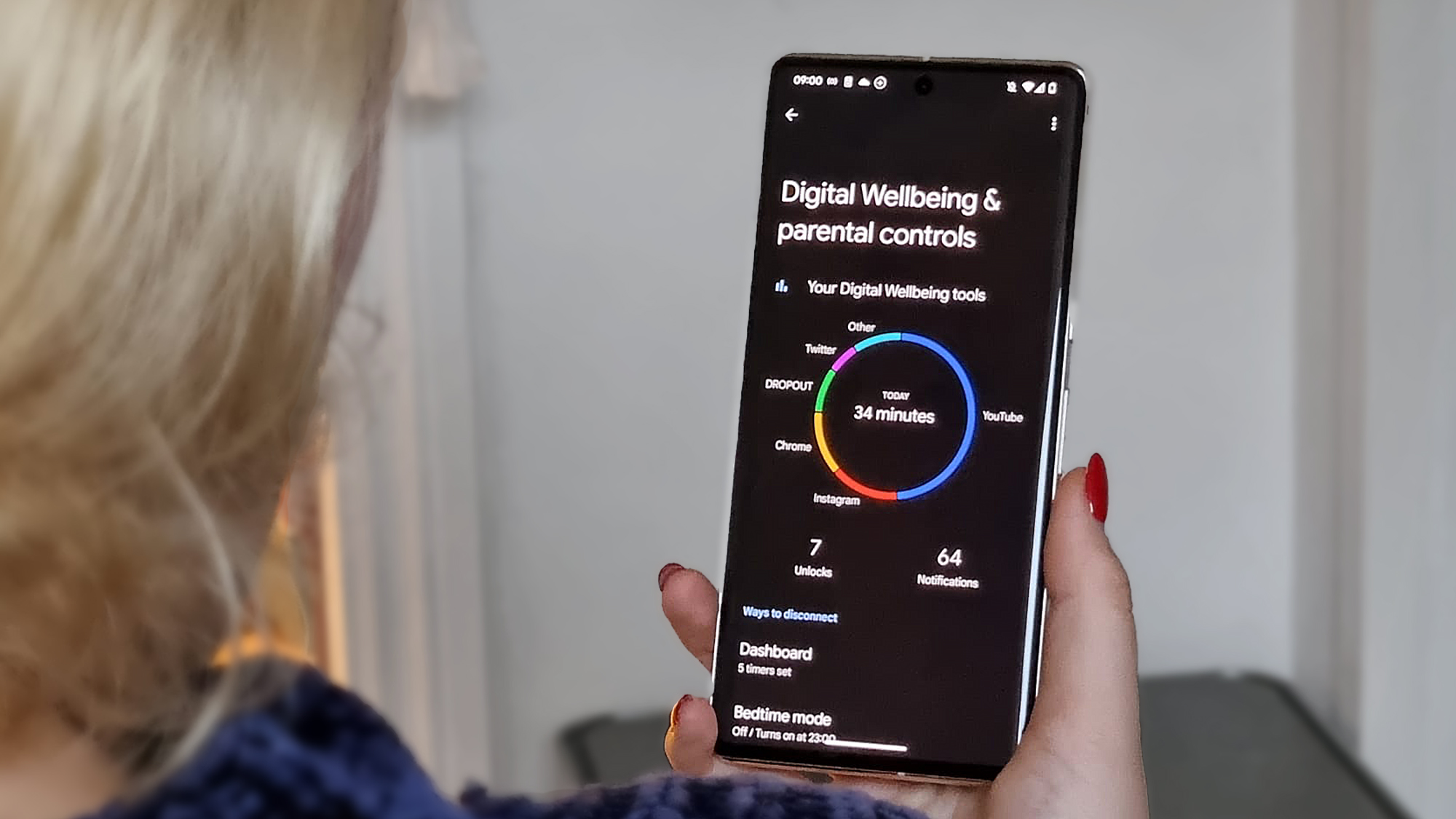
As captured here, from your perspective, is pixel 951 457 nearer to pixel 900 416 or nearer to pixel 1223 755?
pixel 900 416

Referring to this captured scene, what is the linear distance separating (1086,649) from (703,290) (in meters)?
0.41

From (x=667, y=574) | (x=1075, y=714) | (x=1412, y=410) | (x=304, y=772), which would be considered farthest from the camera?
(x=1412, y=410)

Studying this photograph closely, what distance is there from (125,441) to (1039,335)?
0.30 m

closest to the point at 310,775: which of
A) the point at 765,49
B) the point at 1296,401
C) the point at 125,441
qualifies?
the point at 125,441

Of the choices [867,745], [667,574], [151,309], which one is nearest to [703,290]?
[667,574]

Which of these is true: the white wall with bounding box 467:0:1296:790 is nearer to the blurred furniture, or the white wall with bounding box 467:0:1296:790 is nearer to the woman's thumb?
the blurred furniture

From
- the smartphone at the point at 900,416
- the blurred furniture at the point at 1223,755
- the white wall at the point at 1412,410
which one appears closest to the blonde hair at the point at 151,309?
the smartphone at the point at 900,416

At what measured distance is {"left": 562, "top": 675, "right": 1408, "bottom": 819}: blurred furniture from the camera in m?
0.76

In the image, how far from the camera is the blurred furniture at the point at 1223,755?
2.50 feet

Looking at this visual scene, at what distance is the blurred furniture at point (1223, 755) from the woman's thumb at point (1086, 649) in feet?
Result: 1.13

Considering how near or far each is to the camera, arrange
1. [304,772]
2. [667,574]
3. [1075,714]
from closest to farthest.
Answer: [304,772]
[1075,714]
[667,574]

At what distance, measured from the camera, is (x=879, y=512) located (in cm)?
46

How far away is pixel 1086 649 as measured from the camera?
45 cm

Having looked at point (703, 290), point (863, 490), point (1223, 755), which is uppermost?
point (703, 290)
